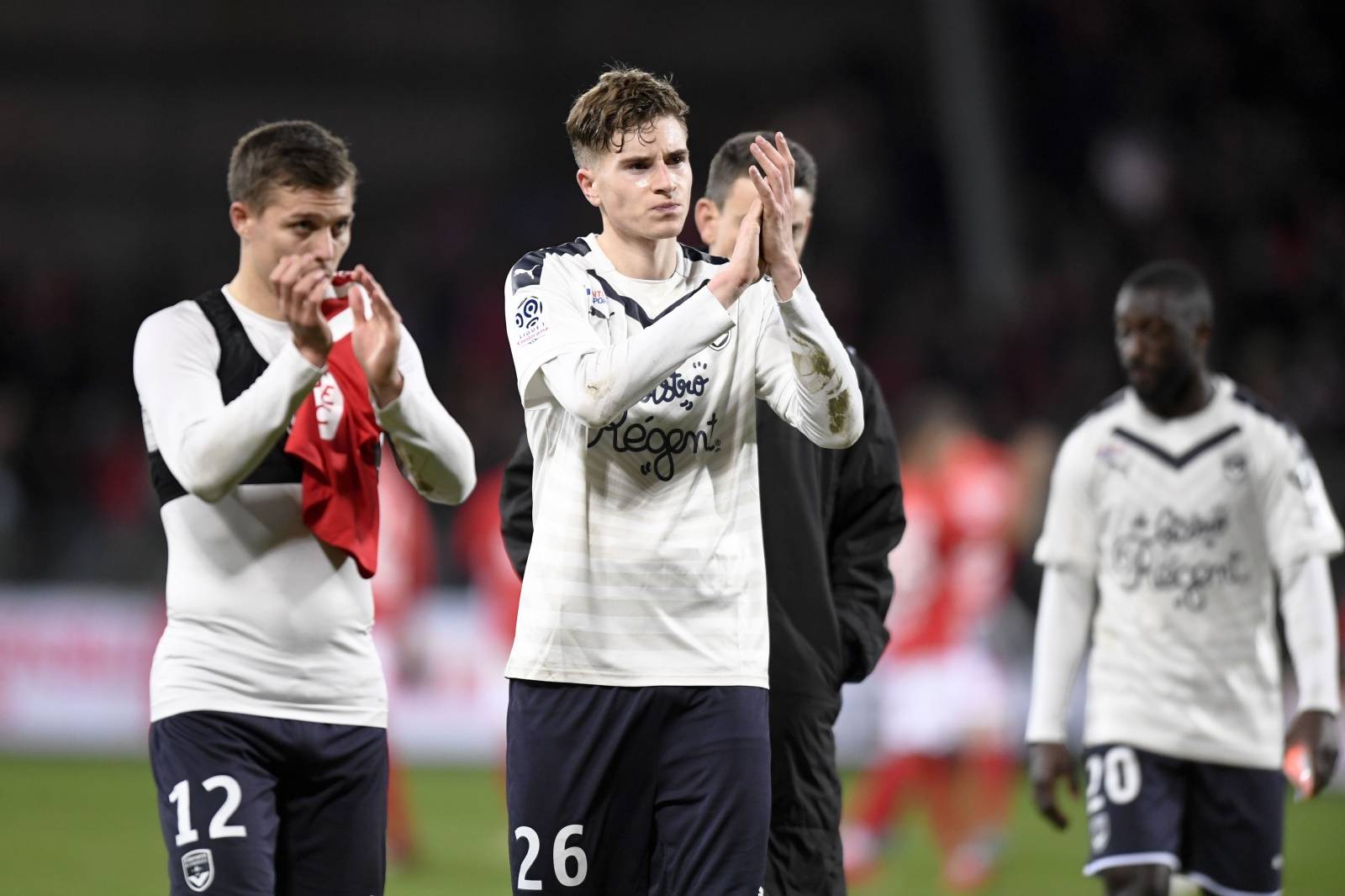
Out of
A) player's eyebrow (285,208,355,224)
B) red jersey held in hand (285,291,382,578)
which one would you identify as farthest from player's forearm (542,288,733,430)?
player's eyebrow (285,208,355,224)

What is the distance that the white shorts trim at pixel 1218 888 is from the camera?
19.0 feet

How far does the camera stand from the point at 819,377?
12.6ft

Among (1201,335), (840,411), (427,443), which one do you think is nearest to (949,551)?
(1201,335)

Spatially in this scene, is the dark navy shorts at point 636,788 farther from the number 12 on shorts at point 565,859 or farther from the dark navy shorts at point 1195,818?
the dark navy shorts at point 1195,818

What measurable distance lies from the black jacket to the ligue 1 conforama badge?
1279 mm

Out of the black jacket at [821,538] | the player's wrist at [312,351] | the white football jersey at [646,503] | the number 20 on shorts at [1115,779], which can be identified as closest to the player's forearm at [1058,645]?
the number 20 on shorts at [1115,779]

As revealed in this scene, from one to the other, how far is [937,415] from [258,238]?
6754mm

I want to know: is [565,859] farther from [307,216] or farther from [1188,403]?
[1188,403]

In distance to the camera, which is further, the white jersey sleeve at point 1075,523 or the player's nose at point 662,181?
the white jersey sleeve at point 1075,523

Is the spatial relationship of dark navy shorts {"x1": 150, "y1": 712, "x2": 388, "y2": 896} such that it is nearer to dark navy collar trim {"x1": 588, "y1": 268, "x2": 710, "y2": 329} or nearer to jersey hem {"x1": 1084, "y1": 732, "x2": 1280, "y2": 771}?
dark navy collar trim {"x1": 588, "y1": 268, "x2": 710, "y2": 329}

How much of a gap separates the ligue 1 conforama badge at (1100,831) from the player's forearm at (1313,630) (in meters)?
0.73

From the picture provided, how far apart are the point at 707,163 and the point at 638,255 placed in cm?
1673

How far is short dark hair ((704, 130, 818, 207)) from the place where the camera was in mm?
5102

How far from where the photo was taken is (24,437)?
1722 cm
